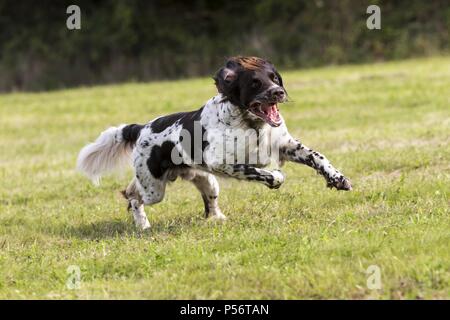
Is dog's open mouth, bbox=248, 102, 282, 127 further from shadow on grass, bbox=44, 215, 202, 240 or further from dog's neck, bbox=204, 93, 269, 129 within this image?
shadow on grass, bbox=44, 215, 202, 240

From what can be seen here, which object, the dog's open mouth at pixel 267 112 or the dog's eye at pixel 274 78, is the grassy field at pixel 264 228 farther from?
the dog's eye at pixel 274 78

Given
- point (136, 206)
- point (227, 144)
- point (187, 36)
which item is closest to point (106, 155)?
point (136, 206)

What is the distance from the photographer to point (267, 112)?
7152 millimetres

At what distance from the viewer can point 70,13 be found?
30172 mm

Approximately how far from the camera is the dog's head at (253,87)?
23.1 ft

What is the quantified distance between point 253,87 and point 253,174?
0.72 metres

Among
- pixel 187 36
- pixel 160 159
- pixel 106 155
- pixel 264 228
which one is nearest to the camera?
pixel 264 228

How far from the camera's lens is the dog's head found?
7.05 meters

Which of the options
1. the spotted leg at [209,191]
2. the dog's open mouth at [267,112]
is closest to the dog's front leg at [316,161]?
the dog's open mouth at [267,112]

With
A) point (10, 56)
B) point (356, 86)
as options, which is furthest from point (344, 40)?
point (10, 56)

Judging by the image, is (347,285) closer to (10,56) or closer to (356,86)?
(356,86)

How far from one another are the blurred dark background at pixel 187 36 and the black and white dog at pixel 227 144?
1897cm

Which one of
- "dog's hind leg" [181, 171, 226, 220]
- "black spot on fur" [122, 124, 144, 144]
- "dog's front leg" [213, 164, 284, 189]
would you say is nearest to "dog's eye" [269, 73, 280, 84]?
"dog's front leg" [213, 164, 284, 189]

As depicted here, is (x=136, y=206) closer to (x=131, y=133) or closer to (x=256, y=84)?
(x=131, y=133)
